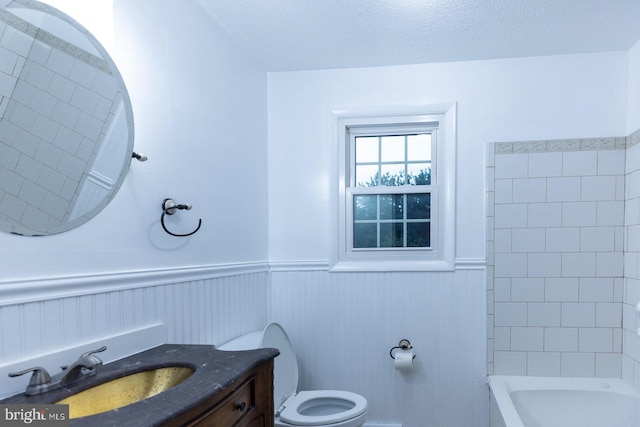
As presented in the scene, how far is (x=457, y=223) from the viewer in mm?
2488

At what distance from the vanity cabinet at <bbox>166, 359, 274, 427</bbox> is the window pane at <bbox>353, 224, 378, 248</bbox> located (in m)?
1.38

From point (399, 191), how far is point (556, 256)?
1.01m

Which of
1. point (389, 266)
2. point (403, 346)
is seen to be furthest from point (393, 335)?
point (389, 266)

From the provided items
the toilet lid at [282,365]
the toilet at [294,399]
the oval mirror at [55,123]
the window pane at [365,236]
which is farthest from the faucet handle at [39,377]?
the window pane at [365,236]

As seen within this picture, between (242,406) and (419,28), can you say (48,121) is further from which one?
(419,28)

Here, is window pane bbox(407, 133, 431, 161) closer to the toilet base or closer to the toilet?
the toilet

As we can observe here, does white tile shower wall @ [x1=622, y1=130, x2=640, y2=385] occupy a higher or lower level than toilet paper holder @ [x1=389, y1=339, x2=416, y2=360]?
higher

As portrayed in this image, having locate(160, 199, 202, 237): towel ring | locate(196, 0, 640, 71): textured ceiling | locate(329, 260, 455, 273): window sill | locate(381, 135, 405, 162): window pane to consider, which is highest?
locate(196, 0, 640, 71): textured ceiling

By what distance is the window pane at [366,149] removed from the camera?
2707 mm

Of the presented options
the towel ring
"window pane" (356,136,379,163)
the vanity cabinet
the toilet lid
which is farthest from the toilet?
"window pane" (356,136,379,163)

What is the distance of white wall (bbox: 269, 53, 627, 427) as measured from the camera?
2.40m

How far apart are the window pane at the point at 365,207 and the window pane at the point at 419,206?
223mm

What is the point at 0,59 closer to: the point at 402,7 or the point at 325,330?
the point at 402,7

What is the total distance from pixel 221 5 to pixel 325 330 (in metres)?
1.97
